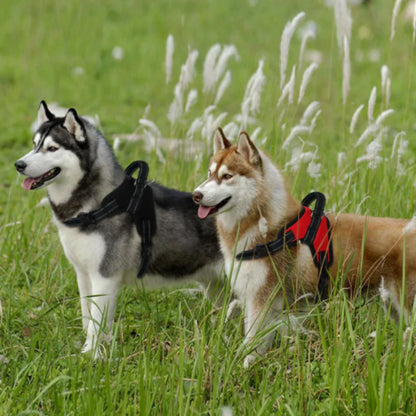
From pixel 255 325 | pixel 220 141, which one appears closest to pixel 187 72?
pixel 220 141

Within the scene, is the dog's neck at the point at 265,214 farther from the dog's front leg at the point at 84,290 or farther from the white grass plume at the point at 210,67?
the white grass plume at the point at 210,67

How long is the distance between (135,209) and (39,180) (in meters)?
0.64

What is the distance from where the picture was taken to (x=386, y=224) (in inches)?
157

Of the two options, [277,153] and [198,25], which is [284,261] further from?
[198,25]

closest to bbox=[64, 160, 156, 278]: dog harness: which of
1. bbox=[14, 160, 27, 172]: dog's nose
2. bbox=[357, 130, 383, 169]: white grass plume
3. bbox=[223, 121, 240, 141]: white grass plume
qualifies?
bbox=[14, 160, 27, 172]: dog's nose

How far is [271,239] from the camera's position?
4.05 meters

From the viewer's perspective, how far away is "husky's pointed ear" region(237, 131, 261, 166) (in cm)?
393

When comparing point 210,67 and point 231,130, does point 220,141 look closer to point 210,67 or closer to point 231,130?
point 210,67

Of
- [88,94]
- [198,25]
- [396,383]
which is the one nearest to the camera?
[396,383]

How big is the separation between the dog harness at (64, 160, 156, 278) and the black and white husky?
1.6 inches

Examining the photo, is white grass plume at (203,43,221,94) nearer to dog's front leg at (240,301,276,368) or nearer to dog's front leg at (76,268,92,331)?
dog's front leg at (76,268,92,331)

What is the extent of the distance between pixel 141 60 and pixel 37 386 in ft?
33.0

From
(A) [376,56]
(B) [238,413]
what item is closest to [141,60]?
(A) [376,56]

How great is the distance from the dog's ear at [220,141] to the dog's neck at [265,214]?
10.9 inches
